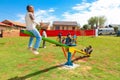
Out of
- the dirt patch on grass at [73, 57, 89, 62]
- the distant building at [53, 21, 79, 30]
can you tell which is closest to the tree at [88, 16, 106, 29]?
the distant building at [53, 21, 79, 30]

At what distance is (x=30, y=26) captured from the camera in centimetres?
884

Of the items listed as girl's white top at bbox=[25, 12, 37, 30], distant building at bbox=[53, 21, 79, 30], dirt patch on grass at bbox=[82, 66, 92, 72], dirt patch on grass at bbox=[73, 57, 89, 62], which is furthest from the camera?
distant building at bbox=[53, 21, 79, 30]

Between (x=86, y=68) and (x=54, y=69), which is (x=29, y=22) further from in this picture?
(x=86, y=68)

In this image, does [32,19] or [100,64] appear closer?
[32,19]

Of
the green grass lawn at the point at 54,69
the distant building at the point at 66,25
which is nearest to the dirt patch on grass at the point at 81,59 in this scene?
the green grass lawn at the point at 54,69

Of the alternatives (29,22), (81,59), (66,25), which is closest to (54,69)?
(81,59)

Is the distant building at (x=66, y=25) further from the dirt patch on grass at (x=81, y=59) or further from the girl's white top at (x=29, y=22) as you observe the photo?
the girl's white top at (x=29, y=22)

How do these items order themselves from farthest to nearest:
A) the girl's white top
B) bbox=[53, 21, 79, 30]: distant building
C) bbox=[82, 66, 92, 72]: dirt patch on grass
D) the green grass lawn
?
1. bbox=[53, 21, 79, 30]: distant building
2. bbox=[82, 66, 92, 72]: dirt patch on grass
3. the green grass lawn
4. the girl's white top

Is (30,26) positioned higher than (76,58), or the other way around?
(30,26)

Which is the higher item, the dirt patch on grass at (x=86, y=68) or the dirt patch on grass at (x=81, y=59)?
the dirt patch on grass at (x=81, y=59)

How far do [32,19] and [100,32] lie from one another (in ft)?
176

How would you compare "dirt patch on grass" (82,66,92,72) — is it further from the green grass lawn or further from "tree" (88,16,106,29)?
"tree" (88,16,106,29)

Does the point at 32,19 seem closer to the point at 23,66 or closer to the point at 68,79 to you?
the point at 68,79

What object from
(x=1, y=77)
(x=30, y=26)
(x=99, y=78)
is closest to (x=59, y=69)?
(x=99, y=78)
